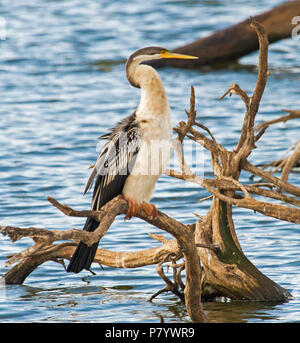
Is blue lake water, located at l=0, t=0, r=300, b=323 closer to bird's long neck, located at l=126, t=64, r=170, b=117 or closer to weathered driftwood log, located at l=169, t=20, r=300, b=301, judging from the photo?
weathered driftwood log, located at l=169, t=20, r=300, b=301

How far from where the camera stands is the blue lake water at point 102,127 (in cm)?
634

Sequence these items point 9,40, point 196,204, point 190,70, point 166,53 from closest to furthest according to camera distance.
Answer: point 166,53, point 196,204, point 190,70, point 9,40

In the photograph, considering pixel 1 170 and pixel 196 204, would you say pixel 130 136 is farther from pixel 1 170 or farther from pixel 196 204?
pixel 1 170

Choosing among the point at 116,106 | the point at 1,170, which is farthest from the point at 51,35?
Answer: the point at 1,170

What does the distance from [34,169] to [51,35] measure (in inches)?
369

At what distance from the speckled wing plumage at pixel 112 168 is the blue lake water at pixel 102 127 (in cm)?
84

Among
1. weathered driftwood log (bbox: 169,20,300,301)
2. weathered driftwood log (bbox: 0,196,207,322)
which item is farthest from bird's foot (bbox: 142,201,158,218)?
weathered driftwood log (bbox: 169,20,300,301)

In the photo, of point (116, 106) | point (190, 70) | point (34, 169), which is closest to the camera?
point (34, 169)

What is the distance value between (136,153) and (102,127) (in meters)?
7.45

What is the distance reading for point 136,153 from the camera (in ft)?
16.7

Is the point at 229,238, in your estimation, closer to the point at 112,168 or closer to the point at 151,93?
the point at 112,168

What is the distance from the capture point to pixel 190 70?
16.1m

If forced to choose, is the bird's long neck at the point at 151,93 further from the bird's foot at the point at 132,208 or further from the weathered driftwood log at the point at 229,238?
the bird's foot at the point at 132,208

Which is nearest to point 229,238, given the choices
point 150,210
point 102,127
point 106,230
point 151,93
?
point 150,210
